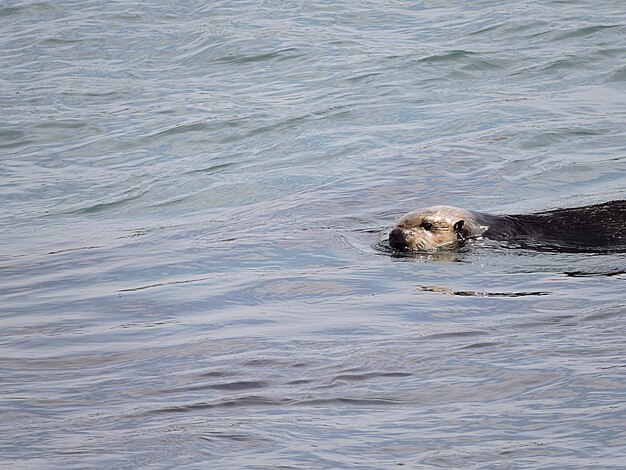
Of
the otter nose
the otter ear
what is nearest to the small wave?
the otter nose

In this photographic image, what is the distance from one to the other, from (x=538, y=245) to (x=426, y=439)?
149 inches

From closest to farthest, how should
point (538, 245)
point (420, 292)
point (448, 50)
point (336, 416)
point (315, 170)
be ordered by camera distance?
point (336, 416) < point (420, 292) < point (538, 245) < point (315, 170) < point (448, 50)

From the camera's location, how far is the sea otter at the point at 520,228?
8078mm

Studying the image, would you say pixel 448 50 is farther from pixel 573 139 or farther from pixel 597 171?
pixel 597 171

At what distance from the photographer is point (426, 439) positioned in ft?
15.0

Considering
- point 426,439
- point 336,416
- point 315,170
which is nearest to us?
point 426,439

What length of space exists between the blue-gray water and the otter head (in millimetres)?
151

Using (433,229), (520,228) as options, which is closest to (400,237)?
(433,229)

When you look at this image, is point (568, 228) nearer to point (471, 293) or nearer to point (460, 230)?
point (460, 230)

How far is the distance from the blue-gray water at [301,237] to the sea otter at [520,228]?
0.52 ft

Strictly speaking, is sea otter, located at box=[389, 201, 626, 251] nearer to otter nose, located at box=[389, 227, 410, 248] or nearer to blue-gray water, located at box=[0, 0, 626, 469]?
otter nose, located at box=[389, 227, 410, 248]

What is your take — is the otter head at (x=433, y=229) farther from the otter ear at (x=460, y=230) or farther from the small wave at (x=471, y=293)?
the small wave at (x=471, y=293)

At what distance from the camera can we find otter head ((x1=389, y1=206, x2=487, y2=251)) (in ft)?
27.8

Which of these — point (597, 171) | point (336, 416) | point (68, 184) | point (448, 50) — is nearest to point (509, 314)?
point (336, 416)
